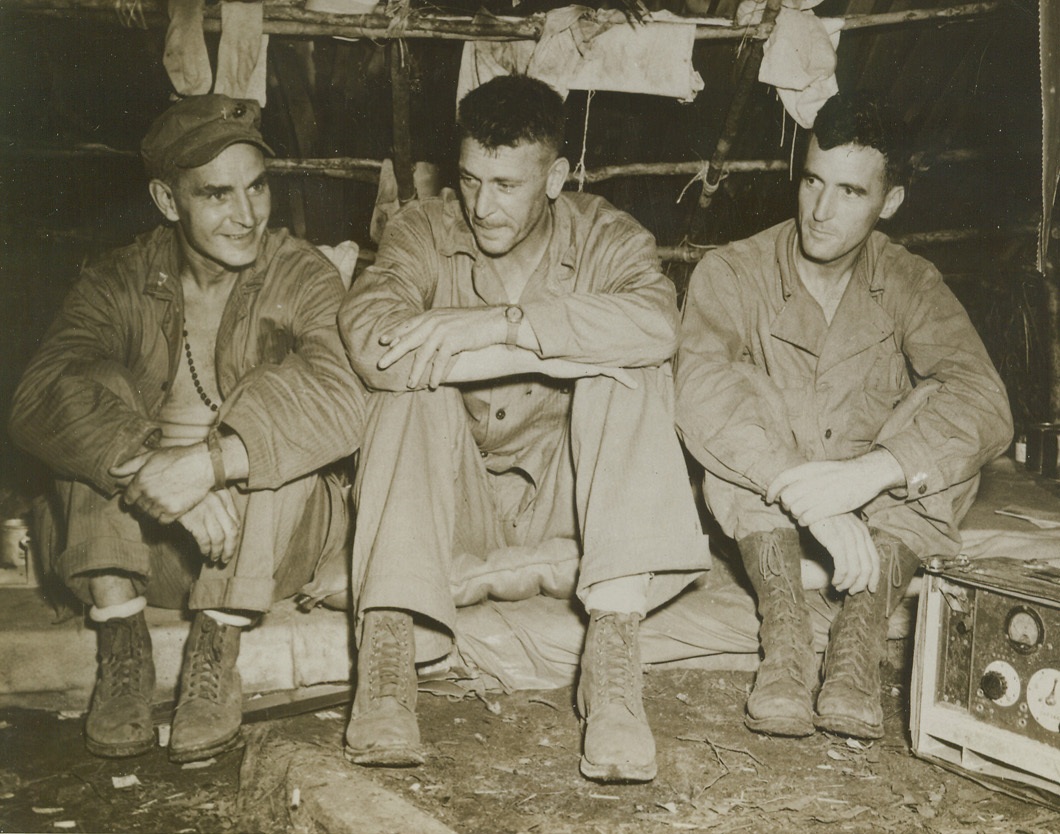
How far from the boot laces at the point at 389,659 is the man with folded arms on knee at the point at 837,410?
1.02 meters

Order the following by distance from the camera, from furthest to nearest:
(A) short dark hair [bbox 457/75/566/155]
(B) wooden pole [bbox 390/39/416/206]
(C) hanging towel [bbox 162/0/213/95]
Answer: (B) wooden pole [bbox 390/39/416/206] → (C) hanging towel [bbox 162/0/213/95] → (A) short dark hair [bbox 457/75/566/155]

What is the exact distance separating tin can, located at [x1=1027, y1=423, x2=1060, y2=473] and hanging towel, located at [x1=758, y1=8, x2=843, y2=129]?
1832 millimetres

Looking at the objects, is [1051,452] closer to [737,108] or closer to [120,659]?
[737,108]

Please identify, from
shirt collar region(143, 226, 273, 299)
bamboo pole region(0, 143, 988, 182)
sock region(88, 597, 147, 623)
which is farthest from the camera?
bamboo pole region(0, 143, 988, 182)

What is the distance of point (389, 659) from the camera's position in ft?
8.34

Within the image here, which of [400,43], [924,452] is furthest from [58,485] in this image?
[924,452]

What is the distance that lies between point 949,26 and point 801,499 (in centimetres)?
A: 276

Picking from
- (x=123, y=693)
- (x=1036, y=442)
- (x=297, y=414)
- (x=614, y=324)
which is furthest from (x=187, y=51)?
(x=1036, y=442)

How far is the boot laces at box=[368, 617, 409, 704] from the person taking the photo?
250 centimetres

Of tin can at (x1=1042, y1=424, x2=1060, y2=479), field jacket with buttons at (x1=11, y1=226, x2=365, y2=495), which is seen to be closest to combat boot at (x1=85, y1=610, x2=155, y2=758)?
field jacket with buttons at (x1=11, y1=226, x2=365, y2=495)

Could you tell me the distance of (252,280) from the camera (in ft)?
10.8

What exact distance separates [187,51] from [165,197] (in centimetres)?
92

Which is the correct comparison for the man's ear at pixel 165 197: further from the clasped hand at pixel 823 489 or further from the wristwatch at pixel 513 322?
the clasped hand at pixel 823 489

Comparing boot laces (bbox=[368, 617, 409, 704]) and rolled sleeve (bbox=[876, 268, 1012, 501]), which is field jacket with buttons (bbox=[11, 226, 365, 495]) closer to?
boot laces (bbox=[368, 617, 409, 704])
